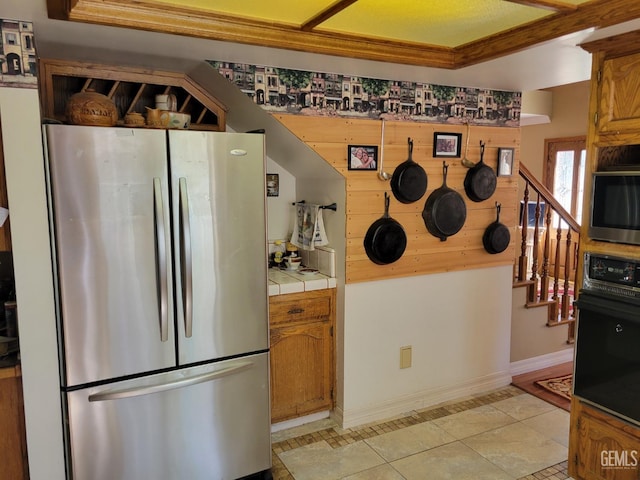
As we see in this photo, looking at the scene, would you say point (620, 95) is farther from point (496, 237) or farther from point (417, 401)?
point (417, 401)

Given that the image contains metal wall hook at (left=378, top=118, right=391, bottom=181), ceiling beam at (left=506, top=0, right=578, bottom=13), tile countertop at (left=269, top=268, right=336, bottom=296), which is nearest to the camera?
ceiling beam at (left=506, top=0, right=578, bottom=13)

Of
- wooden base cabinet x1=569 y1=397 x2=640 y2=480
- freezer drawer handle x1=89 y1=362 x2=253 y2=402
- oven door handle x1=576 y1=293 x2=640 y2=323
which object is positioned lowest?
wooden base cabinet x1=569 y1=397 x2=640 y2=480

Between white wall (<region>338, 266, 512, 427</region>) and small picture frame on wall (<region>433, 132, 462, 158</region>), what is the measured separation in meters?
0.82

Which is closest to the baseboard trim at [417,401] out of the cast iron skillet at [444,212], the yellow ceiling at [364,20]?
the cast iron skillet at [444,212]

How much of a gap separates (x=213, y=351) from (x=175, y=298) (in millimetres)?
339

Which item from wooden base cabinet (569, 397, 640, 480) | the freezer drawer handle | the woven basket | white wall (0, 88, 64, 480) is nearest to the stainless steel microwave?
wooden base cabinet (569, 397, 640, 480)

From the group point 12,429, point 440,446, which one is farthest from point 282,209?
point 12,429

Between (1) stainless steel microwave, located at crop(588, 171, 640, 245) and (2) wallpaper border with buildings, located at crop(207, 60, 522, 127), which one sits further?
(2) wallpaper border with buildings, located at crop(207, 60, 522, 127)

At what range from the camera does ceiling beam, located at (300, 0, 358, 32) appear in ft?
6.08

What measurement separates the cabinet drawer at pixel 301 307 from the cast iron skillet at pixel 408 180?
76cm

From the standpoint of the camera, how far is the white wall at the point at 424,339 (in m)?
3.11

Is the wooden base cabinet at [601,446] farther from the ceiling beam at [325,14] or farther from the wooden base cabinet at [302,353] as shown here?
the ceiling beam at [325,14]

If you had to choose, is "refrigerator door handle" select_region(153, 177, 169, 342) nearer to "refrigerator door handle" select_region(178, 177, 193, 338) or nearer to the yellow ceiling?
"refrigerator door handle" select_region(178, 177, 193, 338)

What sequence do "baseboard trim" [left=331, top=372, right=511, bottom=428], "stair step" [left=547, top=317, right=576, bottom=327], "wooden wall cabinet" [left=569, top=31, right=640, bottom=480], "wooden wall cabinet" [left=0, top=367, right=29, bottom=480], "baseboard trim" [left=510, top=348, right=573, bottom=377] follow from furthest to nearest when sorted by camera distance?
"stair step" [left=547, top=317, right=576, bottom=327]
"baseboard trim" [left=510, top=348, right=573, bottom=377]
"baseboard trim" [left=331, top=372, right=511, bottom=428]
"wooden wall cabinet" [left=569, top=31, right=640, bottom=480]
"wooden wall cabinet" [left=0, top=367, right=29, bottom=480]
